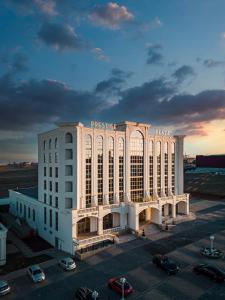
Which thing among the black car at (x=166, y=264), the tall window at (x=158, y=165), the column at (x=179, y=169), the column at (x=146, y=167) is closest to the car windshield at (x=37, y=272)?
the black car at (x=166, y=264)

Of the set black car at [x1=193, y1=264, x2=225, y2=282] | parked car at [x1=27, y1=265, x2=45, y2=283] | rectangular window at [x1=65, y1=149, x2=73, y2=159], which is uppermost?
rectangular window at [x1=65, y1=149, x2=73, y2=159]

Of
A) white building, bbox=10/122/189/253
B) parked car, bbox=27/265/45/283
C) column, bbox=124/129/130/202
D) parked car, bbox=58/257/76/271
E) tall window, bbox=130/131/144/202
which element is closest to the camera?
parked car, bbox=27/265/45/283

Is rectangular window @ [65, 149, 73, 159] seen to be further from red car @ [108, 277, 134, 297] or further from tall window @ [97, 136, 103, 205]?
red car @ [108, 277, 134, 297]

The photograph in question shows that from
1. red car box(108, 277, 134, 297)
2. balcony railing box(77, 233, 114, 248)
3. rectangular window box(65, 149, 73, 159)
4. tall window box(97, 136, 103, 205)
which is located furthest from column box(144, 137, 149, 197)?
red car box(108, 277, 134, 297)

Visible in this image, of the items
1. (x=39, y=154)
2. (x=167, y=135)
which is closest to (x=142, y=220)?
(x=167, y=135)

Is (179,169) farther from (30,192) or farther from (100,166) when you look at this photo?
(30,192)

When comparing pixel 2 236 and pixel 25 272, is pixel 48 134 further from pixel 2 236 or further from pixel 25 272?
pixel 25 272
